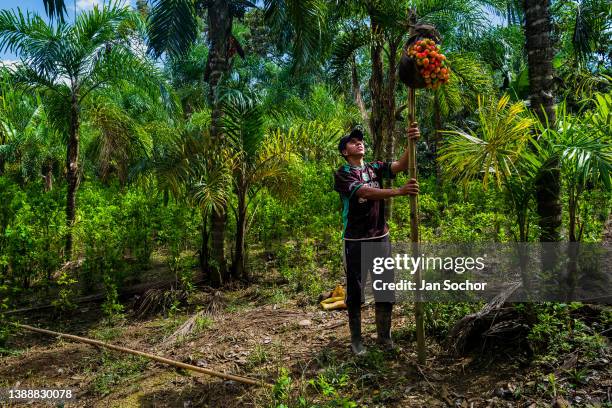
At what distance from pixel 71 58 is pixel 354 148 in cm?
586

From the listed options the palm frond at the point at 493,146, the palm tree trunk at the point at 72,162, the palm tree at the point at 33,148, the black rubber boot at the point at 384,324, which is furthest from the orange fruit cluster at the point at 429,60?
the palm tree at the point at 33,148

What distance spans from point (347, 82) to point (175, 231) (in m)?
5.25

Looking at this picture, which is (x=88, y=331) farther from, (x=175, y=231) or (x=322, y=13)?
(x=322, y=13)

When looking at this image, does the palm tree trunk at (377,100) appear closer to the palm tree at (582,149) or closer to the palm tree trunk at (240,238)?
the palm tree trunk at (240,238)

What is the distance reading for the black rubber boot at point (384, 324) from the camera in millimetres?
4109

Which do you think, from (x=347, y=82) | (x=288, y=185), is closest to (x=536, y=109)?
(x=288, y=185)

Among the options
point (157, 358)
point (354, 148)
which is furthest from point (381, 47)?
point (157, 358)

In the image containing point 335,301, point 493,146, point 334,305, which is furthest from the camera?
point 335,301

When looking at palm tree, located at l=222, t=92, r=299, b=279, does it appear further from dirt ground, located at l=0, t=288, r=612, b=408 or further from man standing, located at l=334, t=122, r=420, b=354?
man standing, located at l=334, t=122, r=420, b=354

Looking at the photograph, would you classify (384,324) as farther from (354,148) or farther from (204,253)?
(204,253)

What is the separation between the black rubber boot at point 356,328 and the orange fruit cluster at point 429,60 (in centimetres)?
188

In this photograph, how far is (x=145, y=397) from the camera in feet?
13.0

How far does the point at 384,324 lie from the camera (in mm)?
4148

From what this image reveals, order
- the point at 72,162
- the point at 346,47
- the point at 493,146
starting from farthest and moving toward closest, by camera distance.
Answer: the point at 346,47 → the point at 72,162 → the point at 493,146
